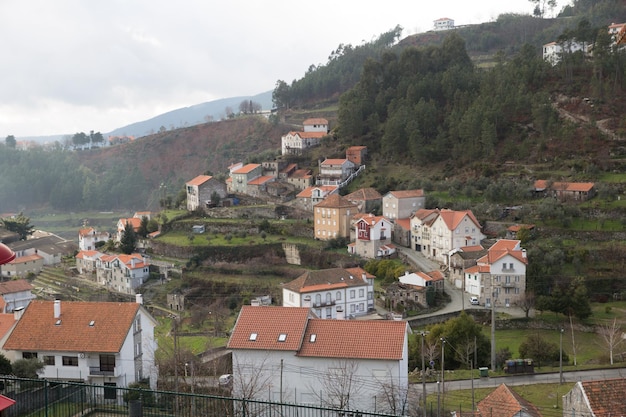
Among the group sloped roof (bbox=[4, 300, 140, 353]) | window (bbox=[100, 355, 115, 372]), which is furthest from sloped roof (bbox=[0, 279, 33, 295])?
window (bbox=[100, 355, 115, 372])

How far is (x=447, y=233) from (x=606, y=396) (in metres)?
26.2

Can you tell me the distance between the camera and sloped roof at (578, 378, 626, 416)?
46.1 feet

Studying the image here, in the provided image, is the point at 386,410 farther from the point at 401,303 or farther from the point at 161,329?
the point at 161,329

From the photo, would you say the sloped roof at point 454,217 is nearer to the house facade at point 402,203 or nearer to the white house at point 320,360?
the house facade at point 402,203

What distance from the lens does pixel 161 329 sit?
35.9m

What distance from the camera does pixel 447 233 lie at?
1590 inches

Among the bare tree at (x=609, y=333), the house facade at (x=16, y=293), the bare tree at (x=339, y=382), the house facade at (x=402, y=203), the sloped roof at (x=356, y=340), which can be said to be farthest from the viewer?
the house facade at (x=402, y=203)

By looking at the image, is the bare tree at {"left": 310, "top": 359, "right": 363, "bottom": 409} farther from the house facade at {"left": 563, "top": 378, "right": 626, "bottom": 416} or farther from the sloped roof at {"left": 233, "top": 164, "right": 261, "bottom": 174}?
the sloped roof at {"left": 233, "top": 164, "right": 261, "bottom": 174}

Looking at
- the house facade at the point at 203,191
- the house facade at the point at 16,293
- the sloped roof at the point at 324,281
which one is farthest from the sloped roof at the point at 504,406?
the house facade at the point at 203,191

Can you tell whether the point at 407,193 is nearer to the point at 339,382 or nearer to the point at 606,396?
the point at 339,382

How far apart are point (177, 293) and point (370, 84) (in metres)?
29.9

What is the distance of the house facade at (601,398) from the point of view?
1407 centimetres

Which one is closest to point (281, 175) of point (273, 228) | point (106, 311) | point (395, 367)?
point (273, 228)

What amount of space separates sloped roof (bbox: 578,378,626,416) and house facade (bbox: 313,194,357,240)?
1264 inches
